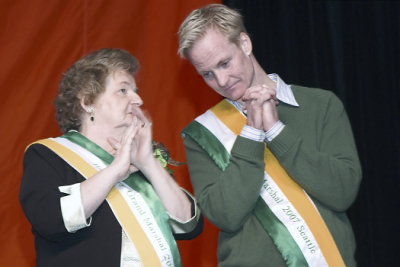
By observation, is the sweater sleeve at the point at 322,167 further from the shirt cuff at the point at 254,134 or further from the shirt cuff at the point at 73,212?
the shirt cuff at the point at 73,212

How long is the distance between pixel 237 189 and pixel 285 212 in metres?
0.21

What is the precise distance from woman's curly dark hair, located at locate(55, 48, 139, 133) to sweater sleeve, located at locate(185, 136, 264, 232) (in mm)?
404

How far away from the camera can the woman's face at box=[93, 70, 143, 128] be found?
2.00 metres

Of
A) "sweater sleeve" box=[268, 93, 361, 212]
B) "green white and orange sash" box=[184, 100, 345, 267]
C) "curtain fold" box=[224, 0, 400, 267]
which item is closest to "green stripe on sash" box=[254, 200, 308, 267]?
"green white and orange sash" box=[184, 100, 345, 267]

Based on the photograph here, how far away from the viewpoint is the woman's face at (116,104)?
78.7 inches

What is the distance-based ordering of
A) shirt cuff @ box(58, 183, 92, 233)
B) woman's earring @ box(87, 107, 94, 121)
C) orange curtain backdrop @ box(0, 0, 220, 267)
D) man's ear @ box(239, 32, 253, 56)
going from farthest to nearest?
orange curtain backdrop @ box(0, 0, 220, 267) < man's ear @ box(239, 32, 253, 56) < woman's earring @ box(87, 107, 94, 121) < shirt cuff @ box(58, 183, 92, 233)

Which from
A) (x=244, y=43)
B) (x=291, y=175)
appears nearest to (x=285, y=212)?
(x=291, y=175)

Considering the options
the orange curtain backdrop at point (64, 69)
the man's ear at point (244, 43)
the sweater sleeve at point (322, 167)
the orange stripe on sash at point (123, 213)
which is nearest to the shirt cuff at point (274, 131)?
the sweater sleeve at point (322, 167)

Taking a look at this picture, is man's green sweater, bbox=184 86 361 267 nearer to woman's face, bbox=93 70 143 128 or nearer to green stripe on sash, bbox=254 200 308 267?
green stripe on sash, bbox=254 200 308 267

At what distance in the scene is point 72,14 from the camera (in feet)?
10.3

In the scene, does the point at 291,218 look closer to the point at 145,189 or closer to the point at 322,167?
the point at 322,167

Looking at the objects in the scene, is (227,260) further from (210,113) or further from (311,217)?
(210,113)

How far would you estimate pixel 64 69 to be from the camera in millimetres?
3109

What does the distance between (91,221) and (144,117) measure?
0.32 meters
